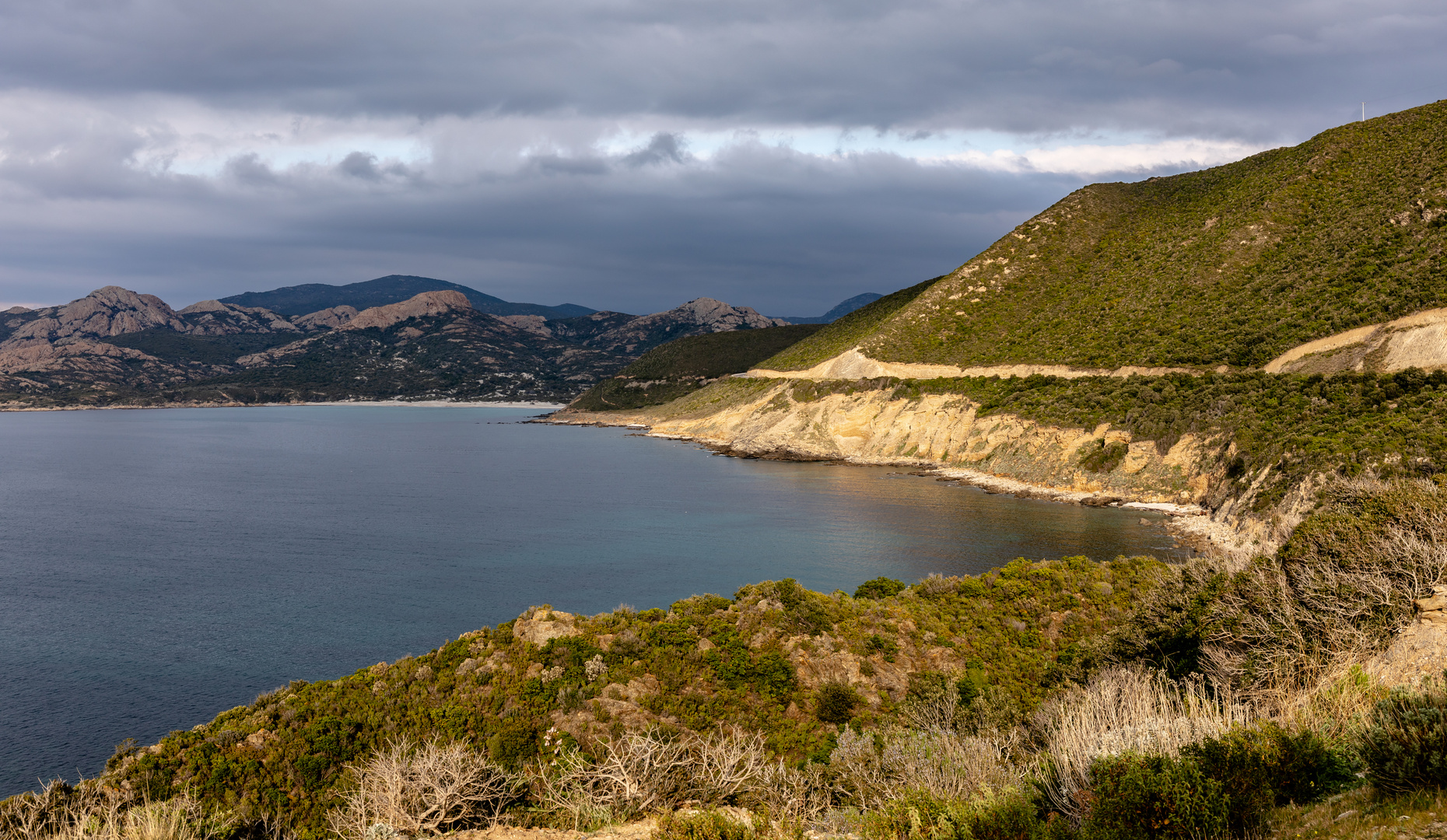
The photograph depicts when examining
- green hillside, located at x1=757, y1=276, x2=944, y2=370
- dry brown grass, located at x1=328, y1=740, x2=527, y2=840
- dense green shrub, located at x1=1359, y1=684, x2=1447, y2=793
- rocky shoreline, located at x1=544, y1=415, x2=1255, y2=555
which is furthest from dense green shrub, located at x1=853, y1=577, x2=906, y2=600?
green hillside, located at x1=757, y1=276, x2=944, y2=370

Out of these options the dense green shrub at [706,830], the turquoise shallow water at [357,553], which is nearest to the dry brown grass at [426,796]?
the dense green shrub at [706,830]

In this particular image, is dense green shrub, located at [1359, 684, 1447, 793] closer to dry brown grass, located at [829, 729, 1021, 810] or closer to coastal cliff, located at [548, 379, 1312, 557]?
dry brown grass, located at [829, 729, 1021, 810]

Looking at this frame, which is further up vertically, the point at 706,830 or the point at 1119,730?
the point at 706,830

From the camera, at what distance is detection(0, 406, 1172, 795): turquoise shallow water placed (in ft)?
87.7

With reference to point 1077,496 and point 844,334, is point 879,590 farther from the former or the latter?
point 844,334

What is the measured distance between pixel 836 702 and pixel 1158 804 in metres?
11.7

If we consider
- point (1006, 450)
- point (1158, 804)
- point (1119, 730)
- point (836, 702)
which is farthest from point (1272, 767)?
point (1006, 450)

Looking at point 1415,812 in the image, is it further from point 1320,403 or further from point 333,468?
point 333,468

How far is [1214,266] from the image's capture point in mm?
72625

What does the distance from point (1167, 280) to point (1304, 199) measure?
541 inches

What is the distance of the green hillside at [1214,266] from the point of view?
191 ft

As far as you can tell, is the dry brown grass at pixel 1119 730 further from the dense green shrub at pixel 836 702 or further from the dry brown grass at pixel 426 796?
the dry brown grass at pixel 426 796

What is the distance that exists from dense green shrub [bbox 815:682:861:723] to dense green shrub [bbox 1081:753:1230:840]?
422 inches

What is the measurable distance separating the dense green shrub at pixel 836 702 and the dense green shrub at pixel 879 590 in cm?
803
